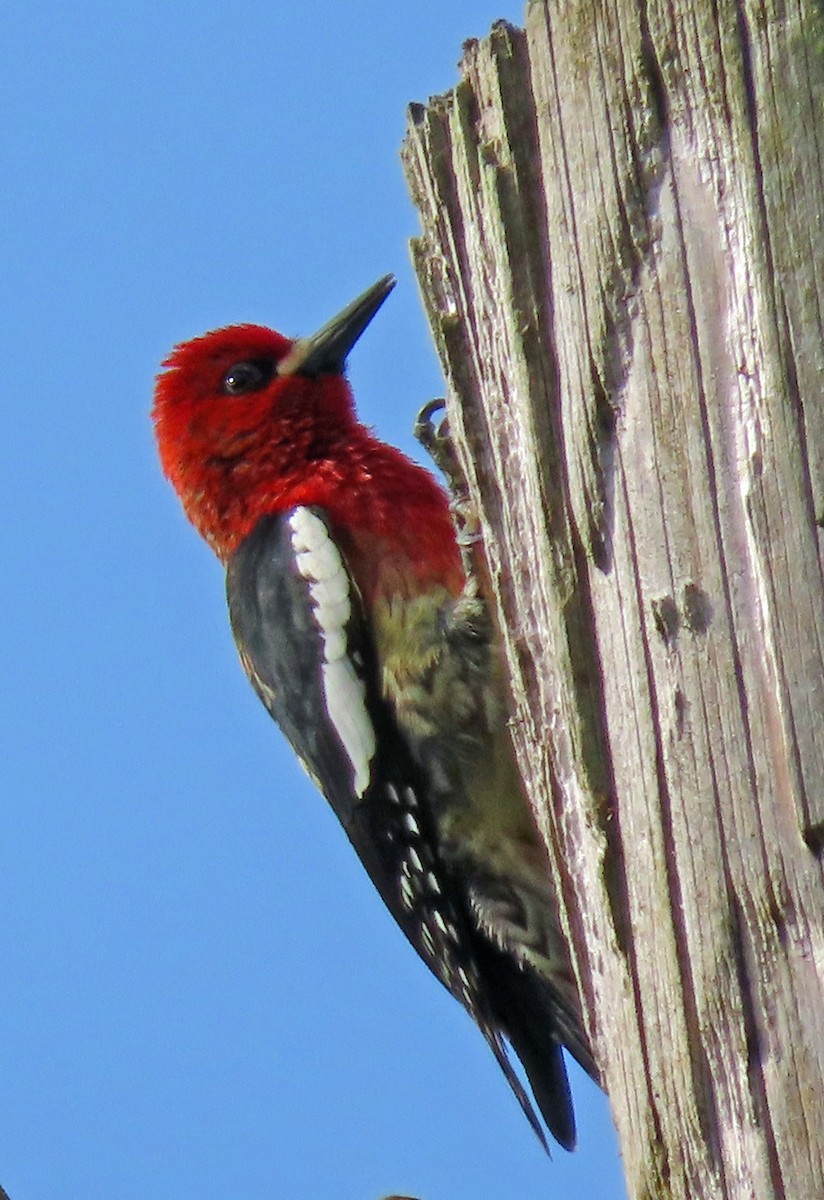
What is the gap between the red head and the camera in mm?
3664

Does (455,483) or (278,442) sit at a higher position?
(278,442)

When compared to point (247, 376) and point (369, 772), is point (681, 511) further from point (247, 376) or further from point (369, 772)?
point (247, 376)

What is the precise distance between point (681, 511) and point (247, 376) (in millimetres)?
2445

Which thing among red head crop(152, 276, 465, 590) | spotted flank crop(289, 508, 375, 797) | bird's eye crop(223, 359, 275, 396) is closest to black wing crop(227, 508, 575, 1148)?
spotted flank crop(289, 508, 375, 797)

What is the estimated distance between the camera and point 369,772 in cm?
358

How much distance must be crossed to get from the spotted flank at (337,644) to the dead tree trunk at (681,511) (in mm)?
1244

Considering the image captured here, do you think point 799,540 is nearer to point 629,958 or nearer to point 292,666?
point 629,958

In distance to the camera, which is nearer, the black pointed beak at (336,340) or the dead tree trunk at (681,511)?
the dead tree trunk at (681,511)

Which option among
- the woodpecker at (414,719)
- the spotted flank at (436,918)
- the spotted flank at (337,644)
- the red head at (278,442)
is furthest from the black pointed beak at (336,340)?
the spotted flank at (436,918)

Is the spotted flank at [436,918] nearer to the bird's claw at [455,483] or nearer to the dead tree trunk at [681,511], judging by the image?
the bird's claw at [455,483]

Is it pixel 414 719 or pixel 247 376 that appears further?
pixel 247 376

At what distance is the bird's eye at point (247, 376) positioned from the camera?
4184 millimetres

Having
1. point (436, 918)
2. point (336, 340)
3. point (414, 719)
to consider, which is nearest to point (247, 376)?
point (336, 340)

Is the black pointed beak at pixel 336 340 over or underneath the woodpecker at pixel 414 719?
over
